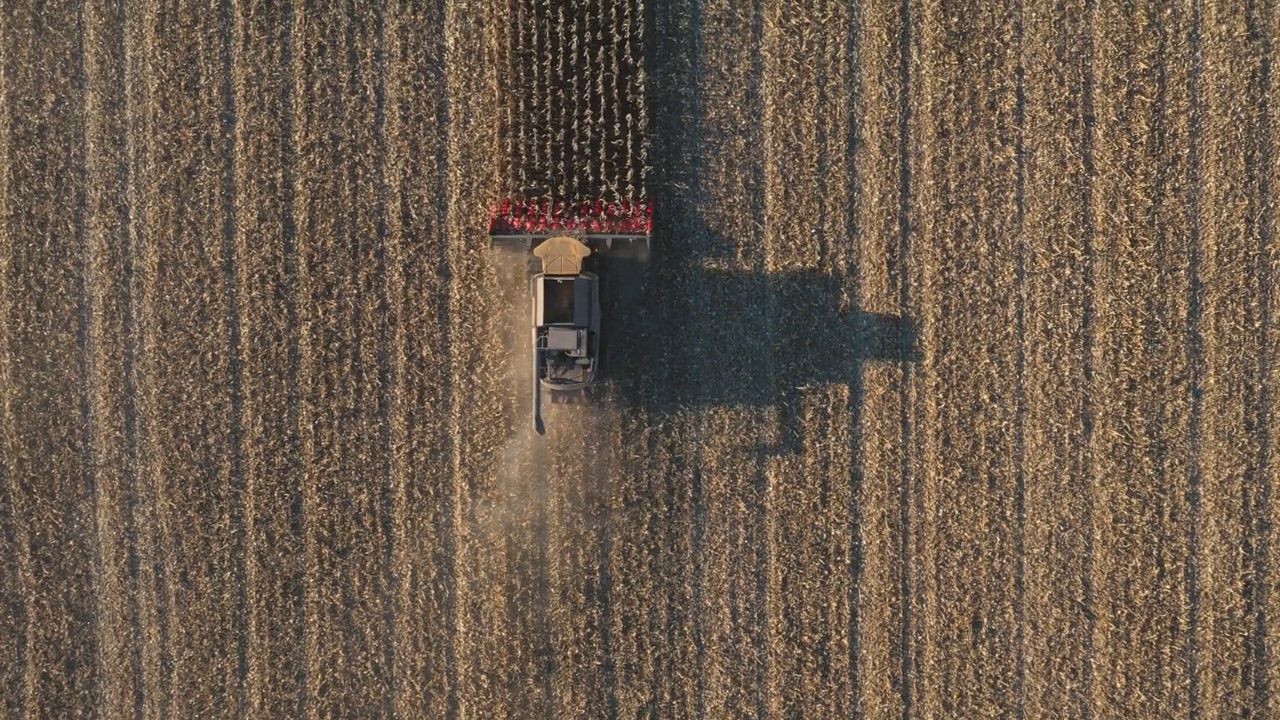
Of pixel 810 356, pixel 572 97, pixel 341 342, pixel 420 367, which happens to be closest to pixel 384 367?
pixel 420 367

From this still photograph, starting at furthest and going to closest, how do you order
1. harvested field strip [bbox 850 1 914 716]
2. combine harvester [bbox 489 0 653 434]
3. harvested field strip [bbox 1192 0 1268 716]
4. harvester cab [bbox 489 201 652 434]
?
harvested field strip [bbox 850 1 914 716] → harvested field strip [bbox 1192 0 1268 716] → combine harvester [bbox 489 0 653 434] → harvester cab [bbox 489 201 652 434]

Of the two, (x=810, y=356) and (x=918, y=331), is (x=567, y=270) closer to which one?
(x=810, y=356)

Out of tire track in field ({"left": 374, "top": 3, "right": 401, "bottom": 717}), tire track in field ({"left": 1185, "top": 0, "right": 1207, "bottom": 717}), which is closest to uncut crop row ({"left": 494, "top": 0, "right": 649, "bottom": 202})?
tire track in field ({"left": 374, "top": 3, "right": 401, "bottom": 717})

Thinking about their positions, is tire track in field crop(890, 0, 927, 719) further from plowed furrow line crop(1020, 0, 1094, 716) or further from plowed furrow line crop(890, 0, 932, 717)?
plowed furrow line crop(1020, 0, 1094, 716)

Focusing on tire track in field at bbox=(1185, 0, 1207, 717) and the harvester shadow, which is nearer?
tire track in field at bbox=(1185, 0, 1207, 717)

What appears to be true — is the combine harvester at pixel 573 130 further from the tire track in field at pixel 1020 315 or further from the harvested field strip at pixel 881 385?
the tire track in field at pixel 1020 315

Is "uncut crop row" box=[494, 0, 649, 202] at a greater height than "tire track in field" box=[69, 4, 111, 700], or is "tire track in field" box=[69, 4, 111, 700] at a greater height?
"uncut crop row" box=[494, 0, 649, 202]

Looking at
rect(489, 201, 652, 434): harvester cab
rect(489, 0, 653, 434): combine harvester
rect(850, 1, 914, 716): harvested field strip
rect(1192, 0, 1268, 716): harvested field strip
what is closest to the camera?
rect(489, 201, 652, 434): harvester cab
